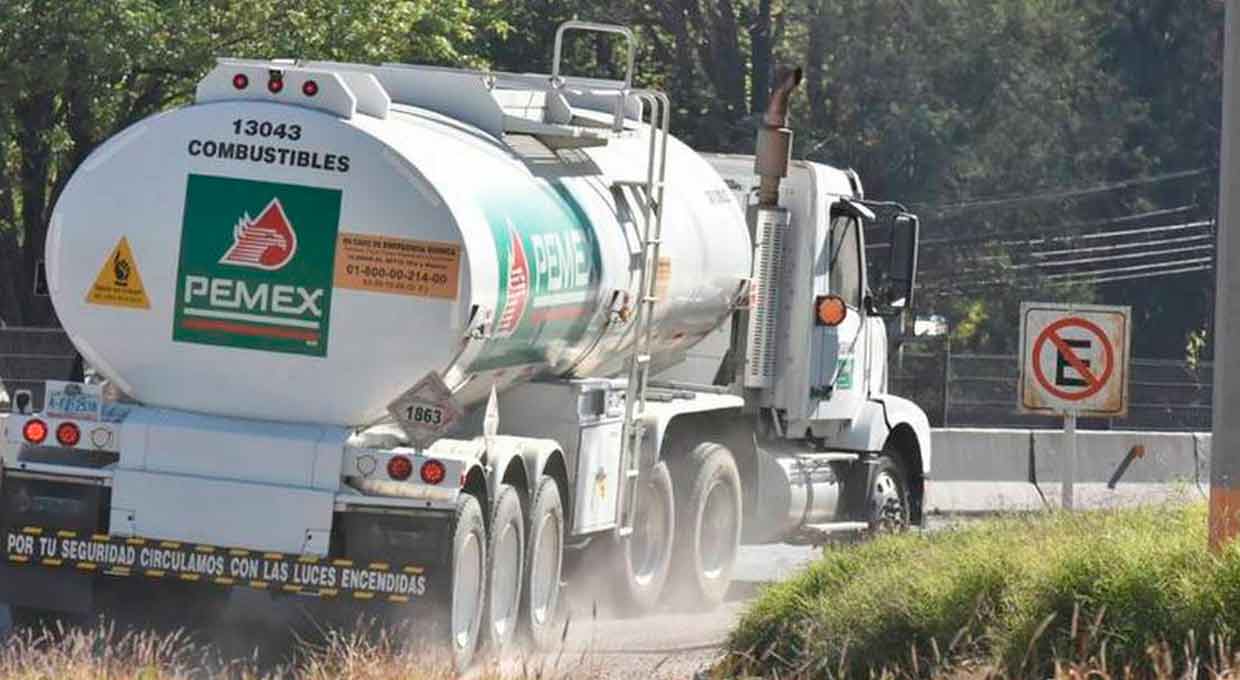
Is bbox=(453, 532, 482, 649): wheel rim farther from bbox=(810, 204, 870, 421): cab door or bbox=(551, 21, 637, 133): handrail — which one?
bbox=(810, 204, 870, 421): cab door

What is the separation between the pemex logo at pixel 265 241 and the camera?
490 inches

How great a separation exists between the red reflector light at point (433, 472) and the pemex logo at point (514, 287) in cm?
90

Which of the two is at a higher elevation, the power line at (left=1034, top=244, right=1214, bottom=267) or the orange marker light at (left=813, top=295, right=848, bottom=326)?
the power line at (left=1034, top=244, right=1214, bottom=267)

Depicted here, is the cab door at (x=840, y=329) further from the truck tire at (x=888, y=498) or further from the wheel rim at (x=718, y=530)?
the wheel rim at (x=718, y=530)

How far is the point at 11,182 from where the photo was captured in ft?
116

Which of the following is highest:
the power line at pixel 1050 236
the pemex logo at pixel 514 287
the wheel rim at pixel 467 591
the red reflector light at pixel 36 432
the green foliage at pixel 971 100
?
the green foliage at pixel 971 100

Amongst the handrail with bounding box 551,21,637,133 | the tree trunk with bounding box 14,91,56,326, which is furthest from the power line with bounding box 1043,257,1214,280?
the handrail with bounding box 551,21,637,133

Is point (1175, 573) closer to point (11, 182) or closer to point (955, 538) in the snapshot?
point (955, 538)

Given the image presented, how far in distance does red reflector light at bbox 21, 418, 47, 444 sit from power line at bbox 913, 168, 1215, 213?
39.4 meters

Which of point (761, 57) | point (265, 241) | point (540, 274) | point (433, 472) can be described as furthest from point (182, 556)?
point (761, 57)

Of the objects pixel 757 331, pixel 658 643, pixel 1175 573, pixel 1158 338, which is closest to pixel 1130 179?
pixel 1158 338

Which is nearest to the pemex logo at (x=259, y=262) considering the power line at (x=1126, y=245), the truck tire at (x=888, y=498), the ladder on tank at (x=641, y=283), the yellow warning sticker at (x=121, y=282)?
the yellow warning sticker at (x=121, y=282)

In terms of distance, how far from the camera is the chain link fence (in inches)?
1282

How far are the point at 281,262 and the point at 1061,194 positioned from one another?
42.1 m
